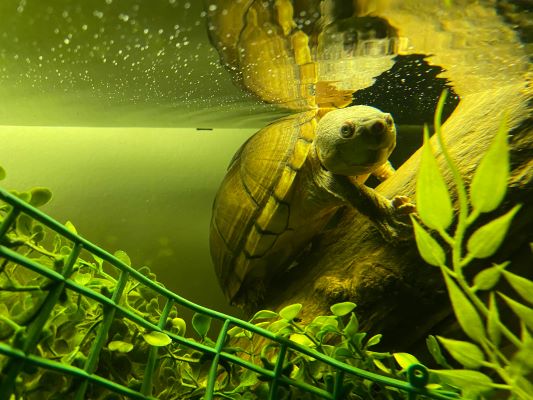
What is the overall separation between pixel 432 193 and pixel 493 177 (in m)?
0.08

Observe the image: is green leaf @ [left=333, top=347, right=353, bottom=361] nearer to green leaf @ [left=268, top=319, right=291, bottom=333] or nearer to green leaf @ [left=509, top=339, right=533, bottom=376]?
green leaf @ [left=268, top=319, right=291, bottom=333]

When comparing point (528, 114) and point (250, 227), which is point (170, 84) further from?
point (528, 114)

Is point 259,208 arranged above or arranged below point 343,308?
below

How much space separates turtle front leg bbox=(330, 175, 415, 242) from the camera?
1.06m

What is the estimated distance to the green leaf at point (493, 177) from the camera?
1.63ft

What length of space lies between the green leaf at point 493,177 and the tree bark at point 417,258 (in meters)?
0.48

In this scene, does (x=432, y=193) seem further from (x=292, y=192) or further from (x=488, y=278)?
(x=292, y=192)

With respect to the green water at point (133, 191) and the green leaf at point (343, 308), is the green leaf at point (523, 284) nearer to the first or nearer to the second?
the green leaf at point (343, 308)

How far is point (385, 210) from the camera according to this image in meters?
1.11

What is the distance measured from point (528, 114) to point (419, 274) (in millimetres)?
516

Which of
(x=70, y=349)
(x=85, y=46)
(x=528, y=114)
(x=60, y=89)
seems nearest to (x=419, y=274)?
(x=528, y=114)

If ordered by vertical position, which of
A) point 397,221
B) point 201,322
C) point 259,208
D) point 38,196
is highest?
point 38,196

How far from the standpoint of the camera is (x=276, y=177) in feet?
5.06

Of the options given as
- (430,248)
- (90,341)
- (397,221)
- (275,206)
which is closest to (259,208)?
(275,206)
